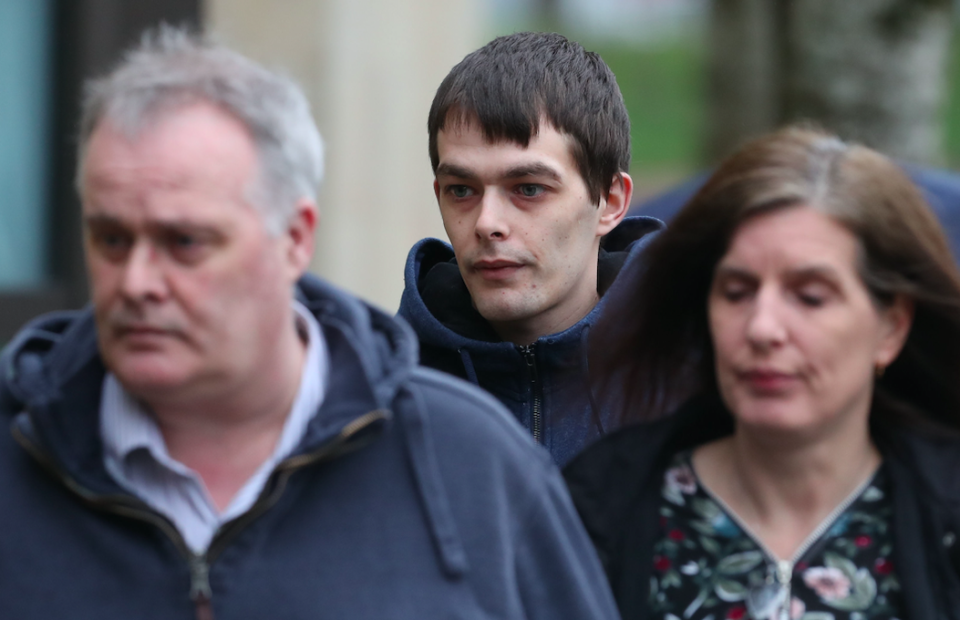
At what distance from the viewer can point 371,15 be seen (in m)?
6.84

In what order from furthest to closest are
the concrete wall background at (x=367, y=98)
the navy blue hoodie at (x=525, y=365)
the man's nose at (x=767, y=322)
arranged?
the concrete wall background at (x=367, y=98)
the navy blue hoodie at (x=525, y=365)
the man's nose at (x=767, y=322)

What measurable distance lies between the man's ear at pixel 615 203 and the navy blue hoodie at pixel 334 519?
3.52 ft

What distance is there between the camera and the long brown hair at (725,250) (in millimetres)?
2346

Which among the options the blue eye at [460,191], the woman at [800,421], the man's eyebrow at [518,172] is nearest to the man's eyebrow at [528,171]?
the man's eyebrow at [518,172]

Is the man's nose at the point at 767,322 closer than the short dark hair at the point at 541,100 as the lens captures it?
Yes

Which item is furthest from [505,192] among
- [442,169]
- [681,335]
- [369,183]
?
[369,183]

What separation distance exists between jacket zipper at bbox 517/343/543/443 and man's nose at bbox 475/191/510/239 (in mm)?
257

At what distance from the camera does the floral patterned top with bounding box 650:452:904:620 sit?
2305 millimetres

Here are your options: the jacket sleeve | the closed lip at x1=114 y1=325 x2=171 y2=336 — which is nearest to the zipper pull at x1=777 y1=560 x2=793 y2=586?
the jacket sleeve

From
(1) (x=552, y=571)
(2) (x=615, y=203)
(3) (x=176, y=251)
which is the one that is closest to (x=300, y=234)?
(3) (x=176, y=251)

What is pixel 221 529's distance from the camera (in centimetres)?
223

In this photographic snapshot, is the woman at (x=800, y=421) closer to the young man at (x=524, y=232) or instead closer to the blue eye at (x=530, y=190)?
the young man at (x=524, y=232)

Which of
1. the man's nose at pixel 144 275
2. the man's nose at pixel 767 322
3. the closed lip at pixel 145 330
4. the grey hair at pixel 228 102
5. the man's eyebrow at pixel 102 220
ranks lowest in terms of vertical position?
the closed lip at pixel 145 330

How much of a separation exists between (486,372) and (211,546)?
1053mm
